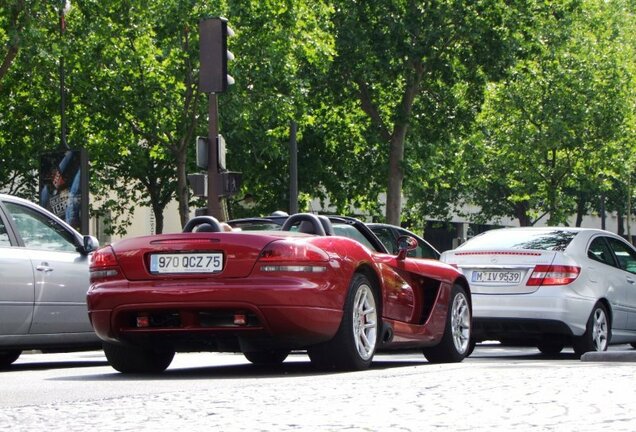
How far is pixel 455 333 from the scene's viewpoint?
12945 mm

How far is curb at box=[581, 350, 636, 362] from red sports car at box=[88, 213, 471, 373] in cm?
232

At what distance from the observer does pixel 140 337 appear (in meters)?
10.7

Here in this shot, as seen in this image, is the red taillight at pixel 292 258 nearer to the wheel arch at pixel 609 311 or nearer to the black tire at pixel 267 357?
the black tire at pixel 267 357

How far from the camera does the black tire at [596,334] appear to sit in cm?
1514

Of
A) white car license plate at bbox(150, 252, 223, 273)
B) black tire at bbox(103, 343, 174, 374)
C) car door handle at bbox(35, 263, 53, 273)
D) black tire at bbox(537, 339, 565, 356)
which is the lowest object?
black tire at bbox(537, 339, 565, 356)

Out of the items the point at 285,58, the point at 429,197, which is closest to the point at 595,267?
the point at 285,58

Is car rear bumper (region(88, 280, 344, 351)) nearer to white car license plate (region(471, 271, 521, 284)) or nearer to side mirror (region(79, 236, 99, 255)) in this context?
side mirror (region(79, 236, 99, 255))

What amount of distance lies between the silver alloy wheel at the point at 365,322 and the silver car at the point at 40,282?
3241 millimetres

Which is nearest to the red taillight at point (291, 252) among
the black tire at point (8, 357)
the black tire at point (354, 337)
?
the black tire at point (354, 337)

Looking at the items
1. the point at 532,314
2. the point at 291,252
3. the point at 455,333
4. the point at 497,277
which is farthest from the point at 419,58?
the point at 291,252

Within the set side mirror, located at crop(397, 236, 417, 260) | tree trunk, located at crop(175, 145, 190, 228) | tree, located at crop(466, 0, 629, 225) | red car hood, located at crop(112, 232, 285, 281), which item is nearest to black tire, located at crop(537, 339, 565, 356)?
side mirror, located at crop(397, 236, 417, 260)

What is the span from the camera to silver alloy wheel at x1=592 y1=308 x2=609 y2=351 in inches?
606

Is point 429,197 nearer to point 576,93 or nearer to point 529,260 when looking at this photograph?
point 576,93

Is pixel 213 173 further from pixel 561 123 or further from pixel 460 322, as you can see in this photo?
pixel 561 123
